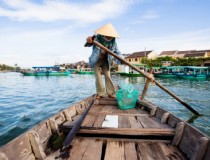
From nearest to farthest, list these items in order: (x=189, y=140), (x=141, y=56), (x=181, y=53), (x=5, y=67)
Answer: (x=189, y=140) → (x=181, y=53) → (x=141, y=56) → (x=5, y=67)

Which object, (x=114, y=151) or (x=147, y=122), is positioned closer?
(x=114, y=151)

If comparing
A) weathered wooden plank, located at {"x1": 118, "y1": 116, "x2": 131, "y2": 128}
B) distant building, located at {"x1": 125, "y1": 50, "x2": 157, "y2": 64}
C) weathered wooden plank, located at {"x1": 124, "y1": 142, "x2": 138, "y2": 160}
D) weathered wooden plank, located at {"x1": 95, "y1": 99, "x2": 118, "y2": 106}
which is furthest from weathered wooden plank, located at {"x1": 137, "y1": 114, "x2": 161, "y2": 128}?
distant building, located at {"x1": 125, "y1": 50, "x2": 157, "y2": 64}

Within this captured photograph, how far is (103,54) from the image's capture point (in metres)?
4.44

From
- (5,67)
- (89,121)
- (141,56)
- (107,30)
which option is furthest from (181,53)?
(5,67)

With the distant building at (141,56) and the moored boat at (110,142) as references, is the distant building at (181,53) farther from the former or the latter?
the moored boat at (110,142)

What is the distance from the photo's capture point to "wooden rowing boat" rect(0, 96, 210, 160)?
1.76 m

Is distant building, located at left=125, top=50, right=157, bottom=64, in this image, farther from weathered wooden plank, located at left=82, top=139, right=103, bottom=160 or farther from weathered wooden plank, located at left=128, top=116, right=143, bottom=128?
weathered wooden plank, located at left=82, top=139, right=103, bottom=160

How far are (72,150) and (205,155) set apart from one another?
1282 millimetres

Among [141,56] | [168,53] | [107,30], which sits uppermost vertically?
[168,53]

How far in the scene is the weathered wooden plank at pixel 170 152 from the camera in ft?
6.41

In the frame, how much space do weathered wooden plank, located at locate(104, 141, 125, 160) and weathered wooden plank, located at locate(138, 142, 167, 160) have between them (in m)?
0.19

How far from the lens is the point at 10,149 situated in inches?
63.1

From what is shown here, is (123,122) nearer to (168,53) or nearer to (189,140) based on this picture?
(189,140)

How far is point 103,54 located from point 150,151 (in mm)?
2800
